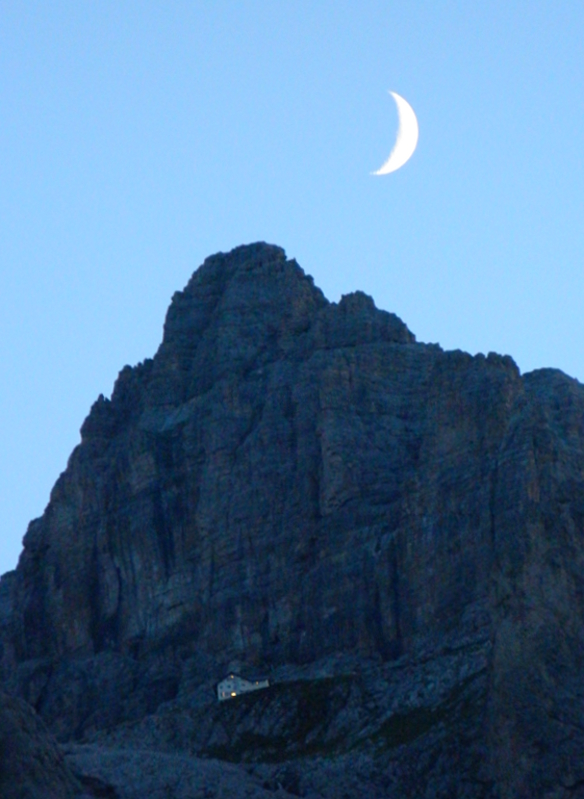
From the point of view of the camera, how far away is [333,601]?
19875 cm

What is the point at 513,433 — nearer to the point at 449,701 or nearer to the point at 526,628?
the point at 449,701

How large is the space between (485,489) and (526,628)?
43517mm

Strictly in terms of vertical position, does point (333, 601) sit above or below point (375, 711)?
above

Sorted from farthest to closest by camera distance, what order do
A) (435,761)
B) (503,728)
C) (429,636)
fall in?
(429,636) → (435,761) → (503,728)

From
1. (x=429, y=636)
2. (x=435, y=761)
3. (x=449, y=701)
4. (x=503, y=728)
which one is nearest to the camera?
(x=503, y=728)

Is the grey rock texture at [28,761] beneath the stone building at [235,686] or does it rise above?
beneath

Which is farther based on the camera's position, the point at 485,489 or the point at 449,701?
the point at 485,489

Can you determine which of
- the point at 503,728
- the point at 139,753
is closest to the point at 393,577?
the point at 139,753

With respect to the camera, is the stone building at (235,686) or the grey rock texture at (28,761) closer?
the grey rock texture at (28,761)

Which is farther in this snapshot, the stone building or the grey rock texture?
the stone building

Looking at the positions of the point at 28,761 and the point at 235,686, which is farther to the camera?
the point at 235,686

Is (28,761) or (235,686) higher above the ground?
(235,686)

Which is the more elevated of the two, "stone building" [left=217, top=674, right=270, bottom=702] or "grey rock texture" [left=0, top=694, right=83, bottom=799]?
"stone building" [left=217, top=674, right=270, bottom=702]

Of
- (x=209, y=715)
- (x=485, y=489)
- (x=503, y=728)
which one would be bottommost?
(x=503, y=728)
